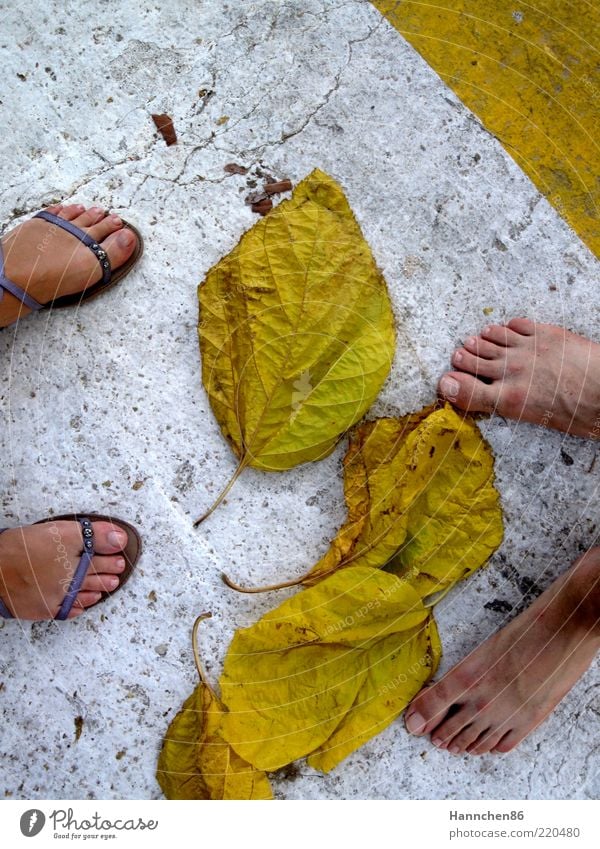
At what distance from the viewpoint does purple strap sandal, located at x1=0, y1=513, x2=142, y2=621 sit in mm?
1266

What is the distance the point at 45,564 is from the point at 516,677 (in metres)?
0.83

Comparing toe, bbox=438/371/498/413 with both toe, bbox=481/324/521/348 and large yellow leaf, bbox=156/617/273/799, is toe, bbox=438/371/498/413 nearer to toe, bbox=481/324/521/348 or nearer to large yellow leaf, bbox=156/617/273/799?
toe, bbox=481/324/521/348

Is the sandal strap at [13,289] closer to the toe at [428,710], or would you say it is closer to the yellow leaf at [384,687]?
the yellow leaf at [384,687]

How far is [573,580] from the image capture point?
1252mm

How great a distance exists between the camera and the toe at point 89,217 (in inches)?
51.4

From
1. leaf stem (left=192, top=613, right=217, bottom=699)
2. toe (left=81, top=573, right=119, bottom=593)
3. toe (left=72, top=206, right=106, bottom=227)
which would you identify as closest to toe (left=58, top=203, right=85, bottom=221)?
toe (left=72, top=206, right=106, bottom=227)

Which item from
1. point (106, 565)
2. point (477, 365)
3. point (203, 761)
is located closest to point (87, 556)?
point (106, 565)

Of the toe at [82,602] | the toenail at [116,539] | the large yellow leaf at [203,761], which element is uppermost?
the toenail at [116,539]

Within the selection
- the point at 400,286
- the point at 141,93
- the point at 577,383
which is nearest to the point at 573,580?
the point at 577,383

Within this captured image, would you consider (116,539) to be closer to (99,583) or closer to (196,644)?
(99,583)

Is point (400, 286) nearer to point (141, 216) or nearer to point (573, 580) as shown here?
point (141, 216)

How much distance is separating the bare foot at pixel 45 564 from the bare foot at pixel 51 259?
1.24ft

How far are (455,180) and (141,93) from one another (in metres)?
0.59

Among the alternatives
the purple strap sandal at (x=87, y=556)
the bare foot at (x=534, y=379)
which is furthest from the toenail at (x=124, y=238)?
the bare foot at (x=534, y=379)
